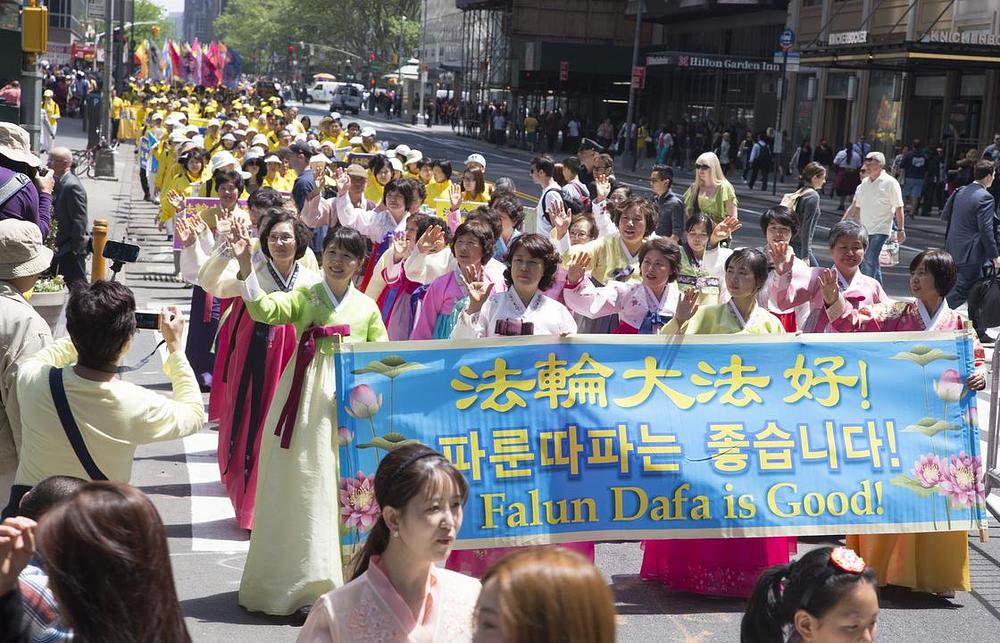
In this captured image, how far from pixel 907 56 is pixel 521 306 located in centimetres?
2623

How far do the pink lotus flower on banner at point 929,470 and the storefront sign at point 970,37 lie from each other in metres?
25.6

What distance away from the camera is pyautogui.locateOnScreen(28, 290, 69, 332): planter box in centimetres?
917

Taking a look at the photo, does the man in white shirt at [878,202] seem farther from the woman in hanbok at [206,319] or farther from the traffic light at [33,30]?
the traffic light at [33,30]

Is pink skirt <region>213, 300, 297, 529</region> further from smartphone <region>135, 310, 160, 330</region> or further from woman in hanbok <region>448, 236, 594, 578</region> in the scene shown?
smartphone <region>135, 310, 160, 330</region>

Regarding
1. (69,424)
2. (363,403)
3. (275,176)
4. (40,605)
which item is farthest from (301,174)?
(40,605)

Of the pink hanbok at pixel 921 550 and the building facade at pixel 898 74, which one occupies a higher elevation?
the building facade at pixel 898 74

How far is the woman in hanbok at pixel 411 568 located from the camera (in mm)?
3564

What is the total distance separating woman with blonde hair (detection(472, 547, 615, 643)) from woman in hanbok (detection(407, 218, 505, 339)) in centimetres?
524

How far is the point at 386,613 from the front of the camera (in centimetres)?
357

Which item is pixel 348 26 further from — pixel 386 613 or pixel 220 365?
pixel 386 613

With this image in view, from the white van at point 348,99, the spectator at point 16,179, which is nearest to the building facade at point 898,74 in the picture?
the spectator at point 16,179

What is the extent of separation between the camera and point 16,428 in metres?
5.12

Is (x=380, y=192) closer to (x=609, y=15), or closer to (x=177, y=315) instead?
(x=177, y=315)

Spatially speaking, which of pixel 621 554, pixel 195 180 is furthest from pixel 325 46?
pixel 621 554
